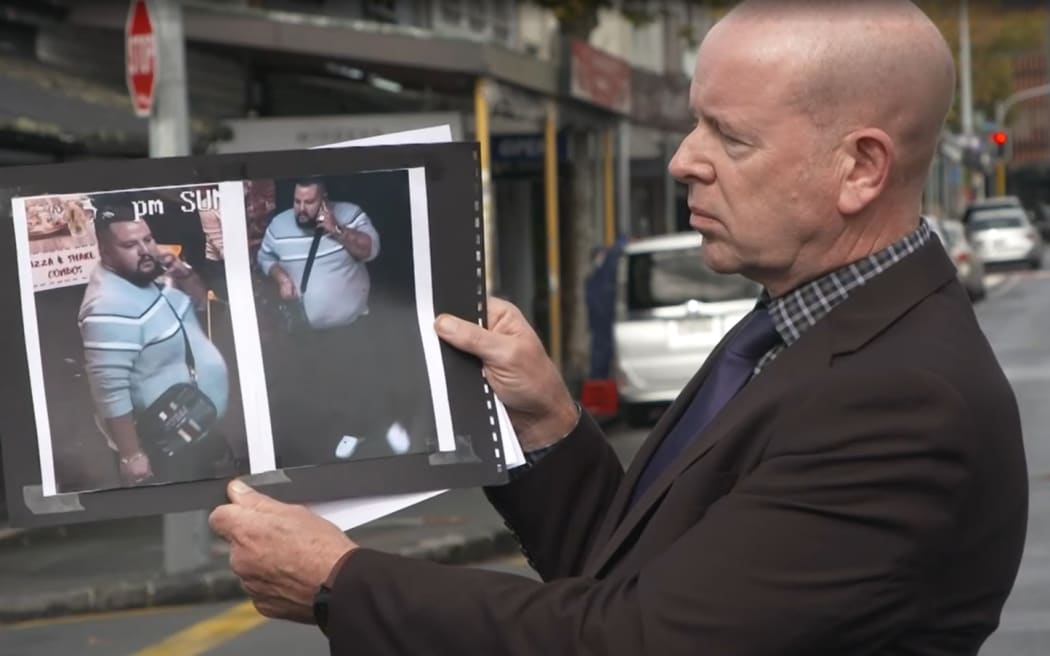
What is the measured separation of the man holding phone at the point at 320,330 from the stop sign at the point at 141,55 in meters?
9.48

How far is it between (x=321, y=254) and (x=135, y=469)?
0.31 m

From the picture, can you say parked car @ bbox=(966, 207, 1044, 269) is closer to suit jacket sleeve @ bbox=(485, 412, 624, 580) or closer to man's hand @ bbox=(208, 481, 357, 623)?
suit jacket sleeve @ bbox=(485, 412, 624, 580)

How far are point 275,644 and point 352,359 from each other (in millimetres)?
6287

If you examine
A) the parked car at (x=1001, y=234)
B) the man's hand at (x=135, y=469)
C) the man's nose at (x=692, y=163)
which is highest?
the man's nose at (x=692, y=163)

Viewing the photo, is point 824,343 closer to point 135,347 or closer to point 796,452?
point 796,452

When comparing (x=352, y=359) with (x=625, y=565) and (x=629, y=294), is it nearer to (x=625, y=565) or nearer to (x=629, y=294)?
(x=625, y=565)

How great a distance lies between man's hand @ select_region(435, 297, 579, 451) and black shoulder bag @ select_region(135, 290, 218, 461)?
0.93 ft

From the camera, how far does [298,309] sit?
7.66 feet

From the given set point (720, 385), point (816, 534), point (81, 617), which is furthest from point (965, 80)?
point (816, 534)

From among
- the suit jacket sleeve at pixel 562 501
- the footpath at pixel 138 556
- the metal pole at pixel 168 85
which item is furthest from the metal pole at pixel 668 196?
the suit jacket sleeve at pixel 562 501

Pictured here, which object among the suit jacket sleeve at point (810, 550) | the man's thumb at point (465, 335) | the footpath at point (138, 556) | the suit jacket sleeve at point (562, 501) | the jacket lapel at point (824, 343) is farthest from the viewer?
the footpath at point (138, 556)

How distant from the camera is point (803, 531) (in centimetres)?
202

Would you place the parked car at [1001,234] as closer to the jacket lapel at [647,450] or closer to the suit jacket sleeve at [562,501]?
the suit jacket sleeve at [562,501]

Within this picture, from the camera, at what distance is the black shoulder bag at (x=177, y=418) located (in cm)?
228
